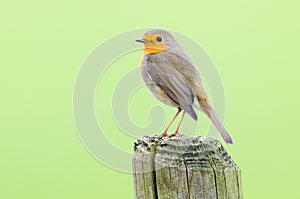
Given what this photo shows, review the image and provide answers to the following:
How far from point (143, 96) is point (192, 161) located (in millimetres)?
1811

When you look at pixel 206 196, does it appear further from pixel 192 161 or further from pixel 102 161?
Answer: pixel 102 161

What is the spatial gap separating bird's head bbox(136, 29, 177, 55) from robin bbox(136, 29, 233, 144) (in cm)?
2

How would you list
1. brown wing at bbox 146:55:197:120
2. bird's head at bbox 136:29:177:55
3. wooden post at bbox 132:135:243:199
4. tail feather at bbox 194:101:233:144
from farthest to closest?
1. bird's head at bbox 136:29:177:55
2. brown wing at bbox 146:55:197:120
3. tail feather at bbox 194:101:233:144
4. wooden post at bbox 132:135:243:199

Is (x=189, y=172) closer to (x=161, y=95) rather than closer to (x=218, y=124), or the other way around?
(x=218, y=124)

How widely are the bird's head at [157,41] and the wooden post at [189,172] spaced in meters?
1.58

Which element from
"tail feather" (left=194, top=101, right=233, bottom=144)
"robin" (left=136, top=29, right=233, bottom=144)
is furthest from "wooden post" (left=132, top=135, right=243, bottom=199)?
"robin" (left=136, top=29, right=233, bottom=144)

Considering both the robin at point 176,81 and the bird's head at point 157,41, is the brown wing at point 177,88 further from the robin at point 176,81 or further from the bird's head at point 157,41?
the bird's head at point 157,41

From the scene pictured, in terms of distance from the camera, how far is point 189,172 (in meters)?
2.91

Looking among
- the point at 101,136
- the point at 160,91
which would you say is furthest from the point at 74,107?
the point at 160,91

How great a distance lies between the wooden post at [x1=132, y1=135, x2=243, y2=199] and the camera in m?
2.92

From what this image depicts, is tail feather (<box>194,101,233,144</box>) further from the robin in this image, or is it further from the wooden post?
the wooden post

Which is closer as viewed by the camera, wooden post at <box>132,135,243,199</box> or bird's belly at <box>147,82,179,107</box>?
wooden post at <box>132,135,243,199</box>

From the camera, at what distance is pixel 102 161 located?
317cm

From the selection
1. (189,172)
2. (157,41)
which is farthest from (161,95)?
(189,172)
